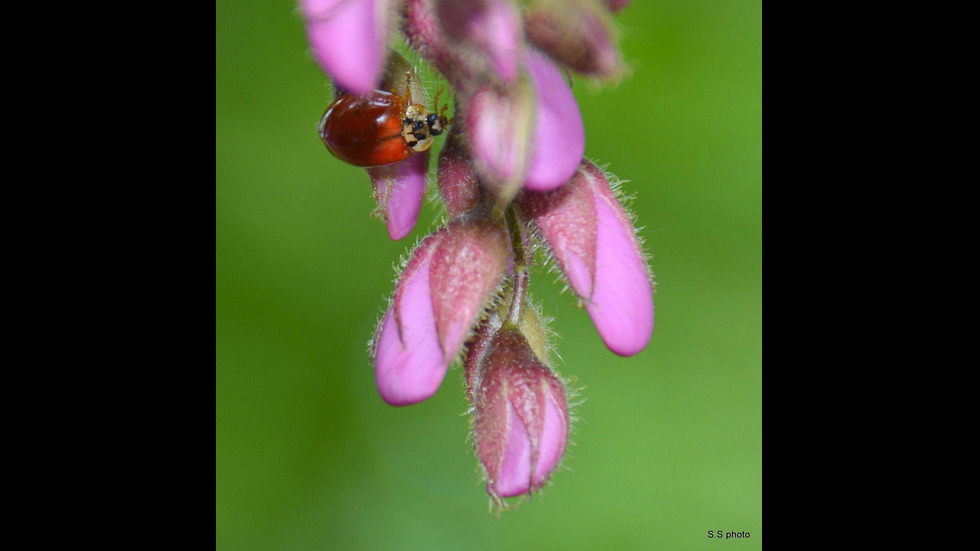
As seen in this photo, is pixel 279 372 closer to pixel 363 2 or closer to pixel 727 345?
pixel 727 345

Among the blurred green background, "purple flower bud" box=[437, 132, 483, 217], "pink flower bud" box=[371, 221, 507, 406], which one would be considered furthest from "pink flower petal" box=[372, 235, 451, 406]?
the blurred green background

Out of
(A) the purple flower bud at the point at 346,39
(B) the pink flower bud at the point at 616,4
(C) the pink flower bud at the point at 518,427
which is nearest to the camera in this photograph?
(A) the purple flower bud at the point at 346,39

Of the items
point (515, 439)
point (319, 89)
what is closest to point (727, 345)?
point (319, 89)

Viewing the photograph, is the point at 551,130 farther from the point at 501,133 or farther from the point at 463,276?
the point at 463,276

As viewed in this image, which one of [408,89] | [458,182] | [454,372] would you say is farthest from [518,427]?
[454,372]

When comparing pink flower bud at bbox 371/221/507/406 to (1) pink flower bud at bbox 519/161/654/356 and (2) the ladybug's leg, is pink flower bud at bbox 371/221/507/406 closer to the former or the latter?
(1) pink flower bud at bbox 519/161/654/356

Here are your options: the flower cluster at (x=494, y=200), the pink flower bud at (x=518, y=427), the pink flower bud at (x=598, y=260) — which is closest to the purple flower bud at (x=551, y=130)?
the flower cluster at (x=494, y=200)

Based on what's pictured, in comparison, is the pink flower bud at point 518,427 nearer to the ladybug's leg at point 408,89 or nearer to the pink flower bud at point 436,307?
the pink flower bud at point 436,307
